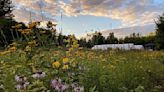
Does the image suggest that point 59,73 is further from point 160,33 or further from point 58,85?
point 160,33

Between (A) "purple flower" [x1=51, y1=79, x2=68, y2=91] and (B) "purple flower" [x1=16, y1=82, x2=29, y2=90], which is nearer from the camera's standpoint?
(B) "purple flower" [x1=16, y1=82, x2=29, y2=90]

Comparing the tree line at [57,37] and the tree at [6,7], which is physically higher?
the tree at [6,7]

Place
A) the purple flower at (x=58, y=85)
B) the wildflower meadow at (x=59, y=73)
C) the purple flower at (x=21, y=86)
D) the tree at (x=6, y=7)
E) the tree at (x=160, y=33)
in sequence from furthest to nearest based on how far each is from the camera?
1. the tree at (x=6, y=7)
2. the tree at (x=160, y=33)
3. the wildflower meadow at (x=59, y=73)
4. the purple flower at (x=58, y=85)
5. the purple flower at (x=21, y=86)

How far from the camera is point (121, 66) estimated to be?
25.2 feet

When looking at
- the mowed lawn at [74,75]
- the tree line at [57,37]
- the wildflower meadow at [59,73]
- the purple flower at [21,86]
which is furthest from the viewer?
the tree line at [57,37]

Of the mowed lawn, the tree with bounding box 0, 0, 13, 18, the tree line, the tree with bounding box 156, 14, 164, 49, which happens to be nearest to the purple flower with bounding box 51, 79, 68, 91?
the mowed lawn

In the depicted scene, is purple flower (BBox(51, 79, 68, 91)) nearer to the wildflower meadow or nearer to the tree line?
the wildflower meadow

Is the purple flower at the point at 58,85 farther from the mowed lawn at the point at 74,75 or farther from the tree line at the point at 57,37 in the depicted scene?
the tree line at the point at 57,37

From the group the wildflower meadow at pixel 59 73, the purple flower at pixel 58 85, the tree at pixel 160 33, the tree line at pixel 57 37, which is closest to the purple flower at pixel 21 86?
the wildflower meadow at pixel 59 73

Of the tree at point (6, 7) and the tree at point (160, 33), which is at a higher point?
the tree at point (6, 7)

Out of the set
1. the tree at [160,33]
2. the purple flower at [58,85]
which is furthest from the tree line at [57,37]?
the purple flower at [58,85]

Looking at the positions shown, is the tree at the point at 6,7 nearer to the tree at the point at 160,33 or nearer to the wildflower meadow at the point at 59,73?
the tree at the point at 160,33

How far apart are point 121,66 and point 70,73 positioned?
8.98 feet

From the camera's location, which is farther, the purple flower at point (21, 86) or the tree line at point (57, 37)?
the tree line at point (57, 37)
